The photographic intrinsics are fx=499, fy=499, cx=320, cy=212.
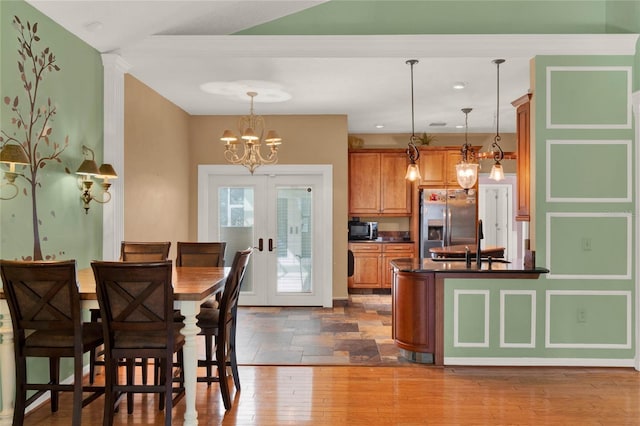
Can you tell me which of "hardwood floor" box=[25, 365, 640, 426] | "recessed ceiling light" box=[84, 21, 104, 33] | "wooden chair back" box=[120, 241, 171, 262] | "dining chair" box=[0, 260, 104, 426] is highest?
"recessed ceiling light" box=[84, 21, 104, 33]

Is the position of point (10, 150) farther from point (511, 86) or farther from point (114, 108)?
point (511, 86)

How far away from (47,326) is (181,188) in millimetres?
3998

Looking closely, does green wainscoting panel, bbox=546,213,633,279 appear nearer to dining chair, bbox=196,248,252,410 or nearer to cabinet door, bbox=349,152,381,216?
dining chair, bbox=196,248,252,410

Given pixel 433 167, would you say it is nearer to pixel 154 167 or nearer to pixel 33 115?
pixel 154 167

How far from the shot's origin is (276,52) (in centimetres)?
447

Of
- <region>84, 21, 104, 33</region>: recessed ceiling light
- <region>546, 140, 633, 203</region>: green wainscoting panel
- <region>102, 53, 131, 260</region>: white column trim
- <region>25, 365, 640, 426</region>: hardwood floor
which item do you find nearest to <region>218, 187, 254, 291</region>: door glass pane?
<region>102, 53, 131, 260</region>: white column trim

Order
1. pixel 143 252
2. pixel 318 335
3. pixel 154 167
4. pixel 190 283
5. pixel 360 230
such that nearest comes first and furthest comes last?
pixel 190 283 < pixel 143 252 < pixel 318 335 < pixel 154 167 < pixel 360 230

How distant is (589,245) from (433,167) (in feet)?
13.3

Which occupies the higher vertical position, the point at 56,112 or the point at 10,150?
the point at 56,112

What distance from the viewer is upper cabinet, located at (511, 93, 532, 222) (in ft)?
14.9

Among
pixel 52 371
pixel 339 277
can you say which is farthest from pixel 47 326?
pixel 339 277

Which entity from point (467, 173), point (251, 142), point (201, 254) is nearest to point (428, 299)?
point (467, 173)

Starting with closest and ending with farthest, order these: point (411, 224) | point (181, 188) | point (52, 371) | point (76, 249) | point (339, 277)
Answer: point (52, 371), point (76, 249), point (181, 188), point (339, 277), point (411, 224)

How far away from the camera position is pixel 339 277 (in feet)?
23.7
